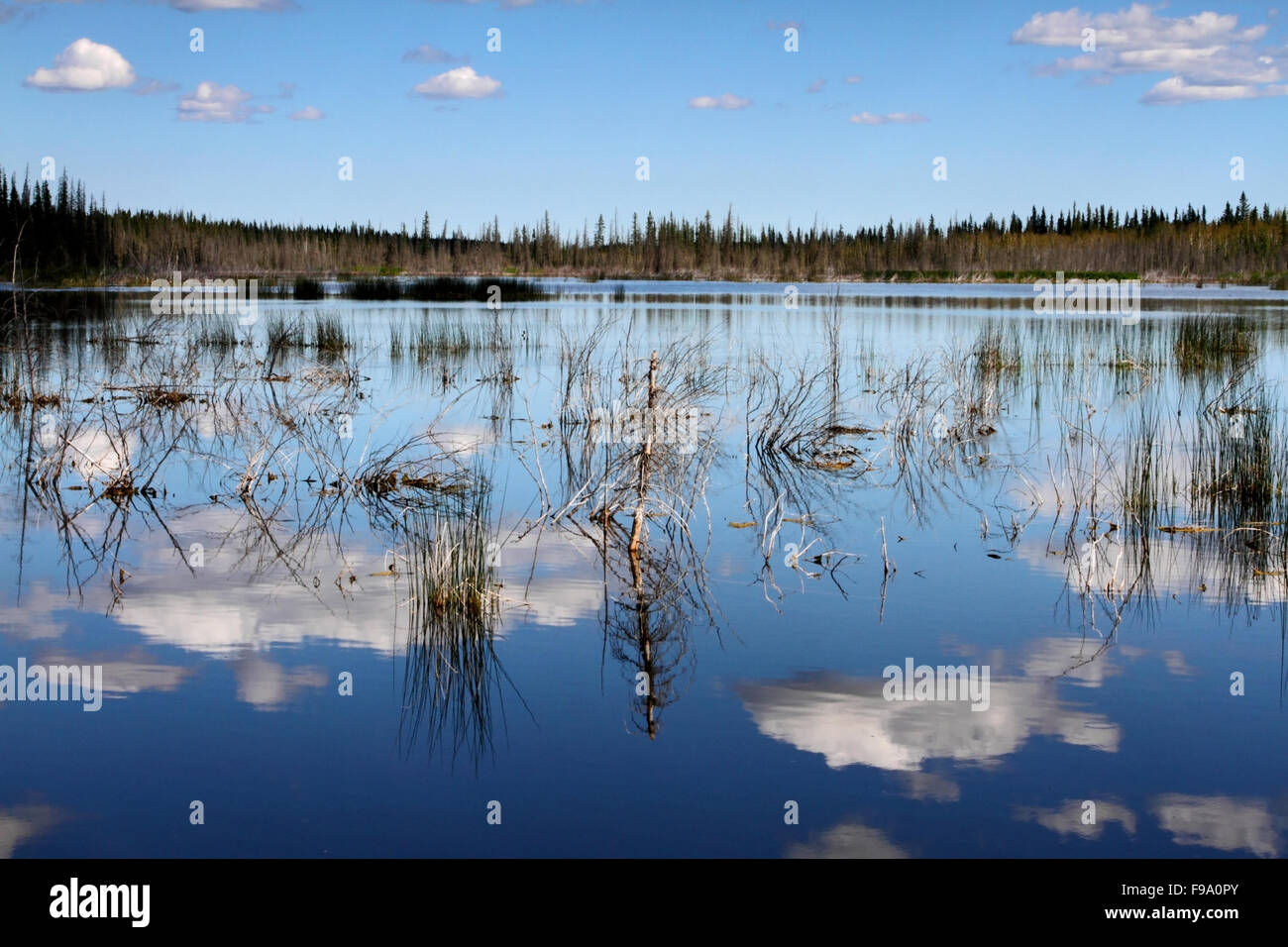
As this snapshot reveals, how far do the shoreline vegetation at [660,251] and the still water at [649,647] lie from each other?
56.9 meters

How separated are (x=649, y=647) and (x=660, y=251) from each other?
12761 cm

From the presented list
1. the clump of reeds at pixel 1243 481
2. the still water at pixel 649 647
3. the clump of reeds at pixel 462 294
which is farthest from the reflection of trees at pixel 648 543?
the clump of reeds at pixel 462 294

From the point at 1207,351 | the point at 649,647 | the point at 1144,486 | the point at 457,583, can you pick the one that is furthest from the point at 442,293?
the point at 649,647

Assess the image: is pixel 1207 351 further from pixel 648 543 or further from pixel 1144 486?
pixel 648 543

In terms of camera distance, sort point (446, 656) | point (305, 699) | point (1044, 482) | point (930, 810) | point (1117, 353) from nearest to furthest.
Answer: point (930, 810) → point (305, 699) → point (446, 656) → point (1044, 482) → point (1117, 353)

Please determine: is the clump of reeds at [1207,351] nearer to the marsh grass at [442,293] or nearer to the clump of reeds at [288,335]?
the clump of reeds at [288,335]

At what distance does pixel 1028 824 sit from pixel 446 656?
10.4 ft

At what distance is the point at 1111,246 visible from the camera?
4237 inches

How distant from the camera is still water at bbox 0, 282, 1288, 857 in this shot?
4.80 m

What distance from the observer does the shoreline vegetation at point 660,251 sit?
80.1m

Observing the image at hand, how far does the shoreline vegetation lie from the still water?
56880 millimetres

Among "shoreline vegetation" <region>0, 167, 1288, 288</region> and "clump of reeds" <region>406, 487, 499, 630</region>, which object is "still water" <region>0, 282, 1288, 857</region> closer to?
"clump of reeds" <region>406, 487, 499, 630</region>
